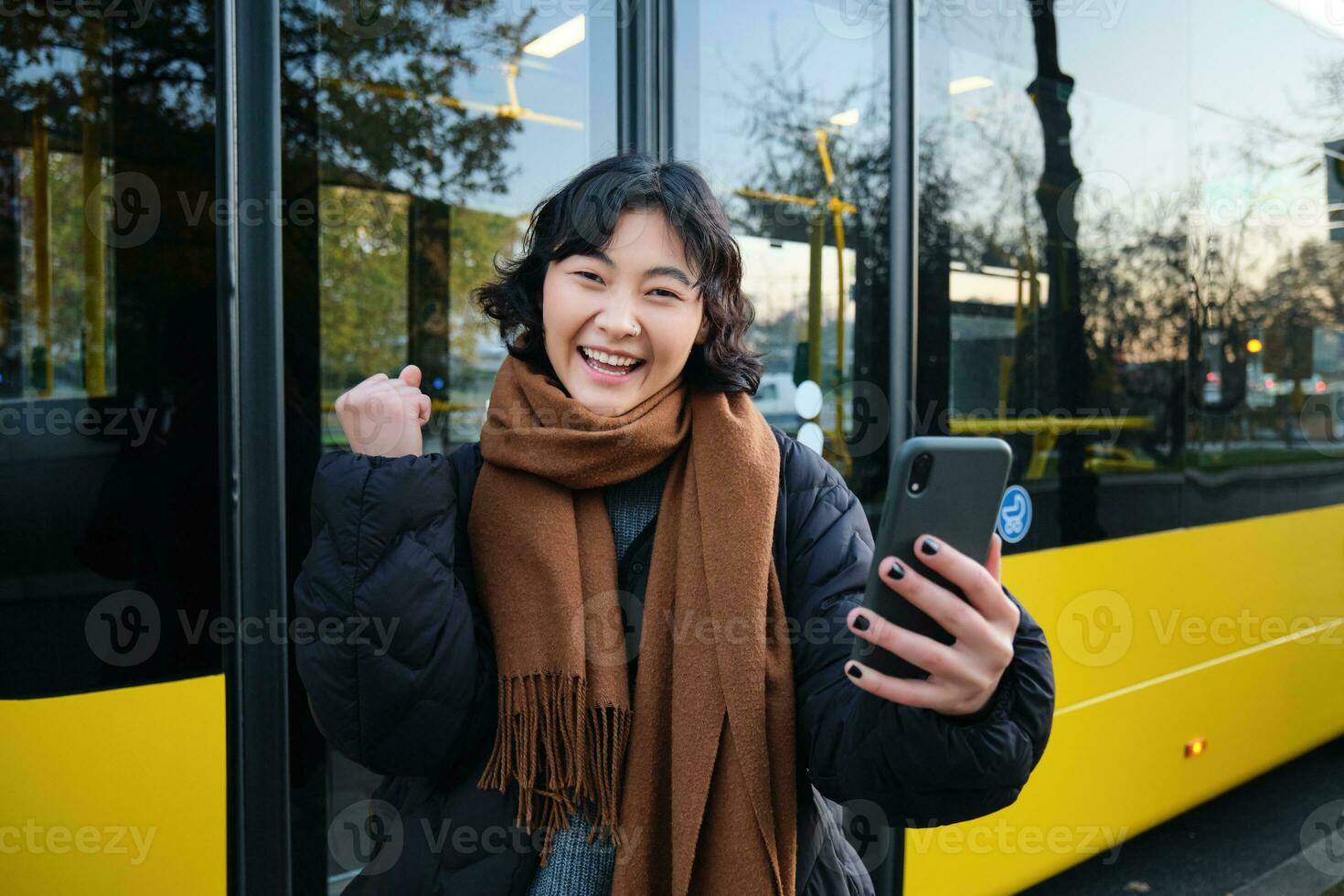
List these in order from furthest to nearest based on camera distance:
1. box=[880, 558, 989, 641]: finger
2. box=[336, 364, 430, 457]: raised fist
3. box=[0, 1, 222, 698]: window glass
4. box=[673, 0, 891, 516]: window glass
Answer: box=[673, 0, 891, 516]: window glass, box=[0, 1, 222, 698]: window glass, box=[336, 364, 430, 457]: raised fist, box=[880, 558, 989, 641]: finger

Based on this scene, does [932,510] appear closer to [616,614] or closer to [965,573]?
[965,573]

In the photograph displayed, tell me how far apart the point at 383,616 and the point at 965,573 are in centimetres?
72

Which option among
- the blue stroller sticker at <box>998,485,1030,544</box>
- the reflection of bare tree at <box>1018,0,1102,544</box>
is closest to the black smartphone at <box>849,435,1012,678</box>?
the blue stroller sticker at <box>998,485,1030,544</box>

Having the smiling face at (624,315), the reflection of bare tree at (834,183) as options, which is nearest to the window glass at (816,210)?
the reflection of bare tree at (834,183)

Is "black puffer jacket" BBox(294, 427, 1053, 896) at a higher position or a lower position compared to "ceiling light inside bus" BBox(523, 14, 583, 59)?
lower

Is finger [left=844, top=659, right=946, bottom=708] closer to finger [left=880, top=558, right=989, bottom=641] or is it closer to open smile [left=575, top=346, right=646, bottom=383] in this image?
finger [left=880, top=558, right=989, bottom=641]

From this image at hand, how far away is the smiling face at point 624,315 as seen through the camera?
1.54 metres

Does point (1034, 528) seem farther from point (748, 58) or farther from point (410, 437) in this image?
point (410, 437)

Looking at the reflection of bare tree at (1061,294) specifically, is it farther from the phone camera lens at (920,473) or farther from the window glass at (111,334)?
the window glass at (111,334)

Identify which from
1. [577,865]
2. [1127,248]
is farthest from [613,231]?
[1127,248]

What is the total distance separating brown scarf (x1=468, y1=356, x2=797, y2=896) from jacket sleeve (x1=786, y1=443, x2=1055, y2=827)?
5 centimetres

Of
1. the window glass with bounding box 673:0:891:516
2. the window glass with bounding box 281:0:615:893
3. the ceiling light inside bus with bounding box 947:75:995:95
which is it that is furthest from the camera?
the ceiling light inside bus with bounding box 947:75:995:95

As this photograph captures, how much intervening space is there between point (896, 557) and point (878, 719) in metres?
0.27

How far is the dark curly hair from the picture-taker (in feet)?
5.12
